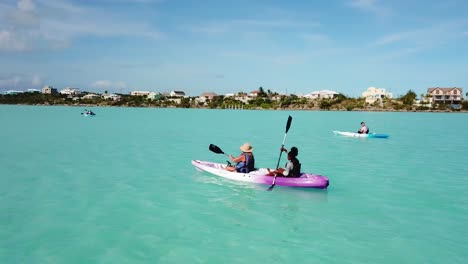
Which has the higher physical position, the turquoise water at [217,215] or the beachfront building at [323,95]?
the beachfront building at [323,95]

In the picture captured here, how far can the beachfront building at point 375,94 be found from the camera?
141812 millimetres

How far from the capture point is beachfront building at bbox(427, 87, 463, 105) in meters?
126

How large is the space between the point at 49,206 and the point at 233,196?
556 centimetres

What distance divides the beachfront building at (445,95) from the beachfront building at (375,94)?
54.1 feet

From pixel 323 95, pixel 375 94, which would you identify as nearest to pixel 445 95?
pixel 375 94

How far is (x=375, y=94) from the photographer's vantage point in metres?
143

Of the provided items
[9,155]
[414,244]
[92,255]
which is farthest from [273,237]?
[9,155]

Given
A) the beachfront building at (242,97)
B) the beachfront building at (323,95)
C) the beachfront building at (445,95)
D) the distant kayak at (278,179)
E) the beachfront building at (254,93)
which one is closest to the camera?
the distant kayak at (278,179)

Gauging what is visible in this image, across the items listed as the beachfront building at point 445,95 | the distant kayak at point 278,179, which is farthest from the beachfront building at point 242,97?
the distant kayak at point 278,179

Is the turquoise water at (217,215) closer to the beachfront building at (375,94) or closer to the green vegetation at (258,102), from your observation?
the green vegetation at (258,102)

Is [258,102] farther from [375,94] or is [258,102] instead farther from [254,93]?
[375,94]

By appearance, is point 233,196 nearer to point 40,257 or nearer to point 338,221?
point 338,221

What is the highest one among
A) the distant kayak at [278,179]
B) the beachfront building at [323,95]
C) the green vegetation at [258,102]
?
the beachfront building at [323,95]

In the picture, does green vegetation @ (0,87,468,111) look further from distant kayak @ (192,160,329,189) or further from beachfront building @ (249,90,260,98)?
distant kayak @ (192,160,329,189)
